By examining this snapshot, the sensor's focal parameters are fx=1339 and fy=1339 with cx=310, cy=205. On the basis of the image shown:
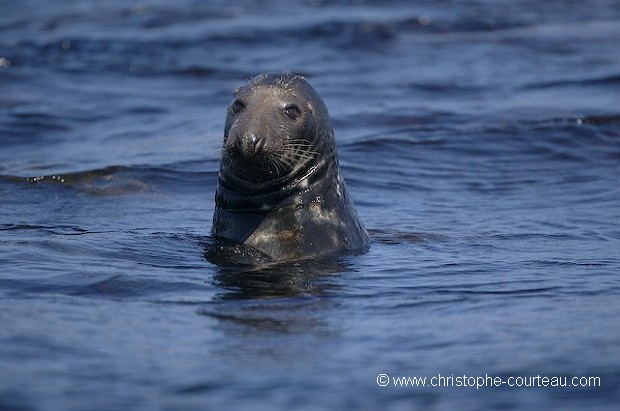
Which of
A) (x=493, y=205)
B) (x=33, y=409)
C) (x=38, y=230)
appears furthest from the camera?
(x=493, y=205)

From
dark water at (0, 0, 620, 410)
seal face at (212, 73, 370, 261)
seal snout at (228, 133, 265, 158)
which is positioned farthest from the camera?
seal face at (212, 73, 370, 261)

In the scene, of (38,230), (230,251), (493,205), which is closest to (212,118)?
(493,205)

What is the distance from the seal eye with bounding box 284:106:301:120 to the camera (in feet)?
27.9

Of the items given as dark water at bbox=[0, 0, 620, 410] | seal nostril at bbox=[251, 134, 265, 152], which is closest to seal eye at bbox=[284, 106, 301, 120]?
seal nostril at bbox=[251, 134, 265, 152]

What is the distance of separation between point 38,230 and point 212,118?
6.21 m

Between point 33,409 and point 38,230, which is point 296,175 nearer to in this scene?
point 38,230

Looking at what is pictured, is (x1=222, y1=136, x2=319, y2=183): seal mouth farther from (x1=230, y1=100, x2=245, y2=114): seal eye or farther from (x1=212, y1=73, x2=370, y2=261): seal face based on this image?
(x1=230, y1=100, x2=245, y2=114): seal eye

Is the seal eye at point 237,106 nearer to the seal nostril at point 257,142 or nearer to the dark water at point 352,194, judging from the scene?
the seal nostril at point 257,142

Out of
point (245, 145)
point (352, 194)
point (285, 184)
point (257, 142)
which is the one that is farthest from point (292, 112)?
point (352, 194)

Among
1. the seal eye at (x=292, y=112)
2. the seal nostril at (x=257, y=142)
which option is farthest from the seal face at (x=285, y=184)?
the seal nostril at (x=257, y=142)

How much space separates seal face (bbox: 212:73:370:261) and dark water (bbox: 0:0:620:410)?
0.85ft

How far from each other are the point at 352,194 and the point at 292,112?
3484 millimetres

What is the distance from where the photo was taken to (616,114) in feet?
49.4

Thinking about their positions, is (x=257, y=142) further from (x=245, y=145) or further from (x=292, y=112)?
(x=292, y=112)
